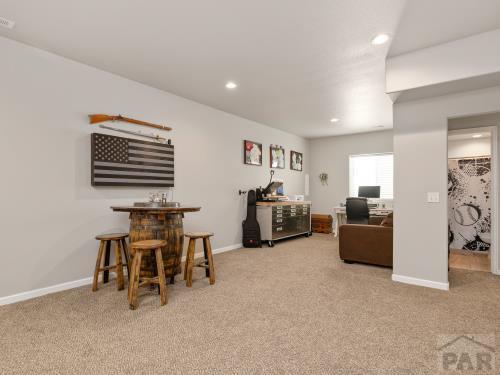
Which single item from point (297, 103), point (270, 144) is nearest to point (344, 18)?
point (297, 103)

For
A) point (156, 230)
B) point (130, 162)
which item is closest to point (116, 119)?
point (130, 162)

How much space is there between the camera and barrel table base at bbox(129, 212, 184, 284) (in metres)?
2.80

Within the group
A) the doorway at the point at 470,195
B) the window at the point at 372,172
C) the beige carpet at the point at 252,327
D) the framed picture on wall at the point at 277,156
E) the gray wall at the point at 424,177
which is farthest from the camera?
the window at the point at 372,172

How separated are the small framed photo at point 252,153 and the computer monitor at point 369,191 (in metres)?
2.59

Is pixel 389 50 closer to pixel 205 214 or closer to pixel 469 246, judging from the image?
pixel 205 214

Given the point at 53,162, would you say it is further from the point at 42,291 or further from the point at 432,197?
the point at 432,197

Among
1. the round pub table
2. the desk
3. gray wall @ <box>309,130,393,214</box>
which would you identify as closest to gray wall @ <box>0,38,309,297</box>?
the round pub table

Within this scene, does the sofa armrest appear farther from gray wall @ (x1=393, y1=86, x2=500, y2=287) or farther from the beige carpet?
the beige carpet

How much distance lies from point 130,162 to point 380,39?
10.1 feet

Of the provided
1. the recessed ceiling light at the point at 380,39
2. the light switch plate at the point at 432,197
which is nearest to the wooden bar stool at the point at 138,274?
the recessed ceiling light at the point at 380,39

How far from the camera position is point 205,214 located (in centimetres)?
456

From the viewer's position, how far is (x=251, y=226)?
521 cm

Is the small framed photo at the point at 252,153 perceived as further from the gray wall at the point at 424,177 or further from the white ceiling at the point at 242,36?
the gray wall at the point at 424,177

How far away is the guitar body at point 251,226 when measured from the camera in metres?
5.18
